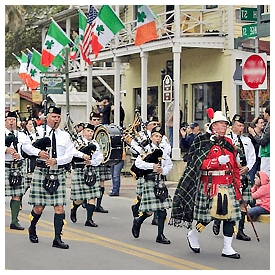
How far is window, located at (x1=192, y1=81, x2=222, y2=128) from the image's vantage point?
19.1 m

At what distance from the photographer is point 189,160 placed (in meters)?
8.13

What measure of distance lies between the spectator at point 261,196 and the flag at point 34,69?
1501cm

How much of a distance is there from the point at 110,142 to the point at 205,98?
842 centimetres

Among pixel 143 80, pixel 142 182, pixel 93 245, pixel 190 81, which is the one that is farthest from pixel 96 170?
pixel 190 81

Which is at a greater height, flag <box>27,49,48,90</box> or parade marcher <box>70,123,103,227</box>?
flag <box>27,49,48,90</box>

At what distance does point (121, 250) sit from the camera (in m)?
8.36

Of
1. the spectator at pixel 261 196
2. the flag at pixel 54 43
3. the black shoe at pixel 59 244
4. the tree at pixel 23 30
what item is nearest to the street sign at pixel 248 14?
the spectator at pixel 261 196

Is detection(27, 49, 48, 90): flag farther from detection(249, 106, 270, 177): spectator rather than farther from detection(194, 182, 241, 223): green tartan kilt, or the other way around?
detection(194, 182, 241, 223): green tartan kilt

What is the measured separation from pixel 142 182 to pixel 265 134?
7.87 ft

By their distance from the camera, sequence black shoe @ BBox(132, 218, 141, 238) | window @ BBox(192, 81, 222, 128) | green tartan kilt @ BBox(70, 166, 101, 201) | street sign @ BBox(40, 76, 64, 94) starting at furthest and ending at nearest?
street sign @ BBox(40, 76, 64, 94)
window @ BBox(192, 81, 222, 128)
green tartan kilt @ BBox(70, 166, 101, 201)
black shoe @ BBox(132, 218, 141, 238)

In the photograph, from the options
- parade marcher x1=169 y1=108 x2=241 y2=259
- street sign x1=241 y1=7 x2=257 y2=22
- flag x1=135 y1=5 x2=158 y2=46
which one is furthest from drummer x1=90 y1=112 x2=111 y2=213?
flag x1=135 y1=5 x2=158 y2=46

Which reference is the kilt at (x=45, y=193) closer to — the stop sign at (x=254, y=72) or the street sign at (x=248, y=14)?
the stop sign at (x=254, y=72)

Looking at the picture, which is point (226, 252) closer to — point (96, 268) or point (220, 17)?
point (96, 268)

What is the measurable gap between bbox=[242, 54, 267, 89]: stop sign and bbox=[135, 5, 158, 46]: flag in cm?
628
